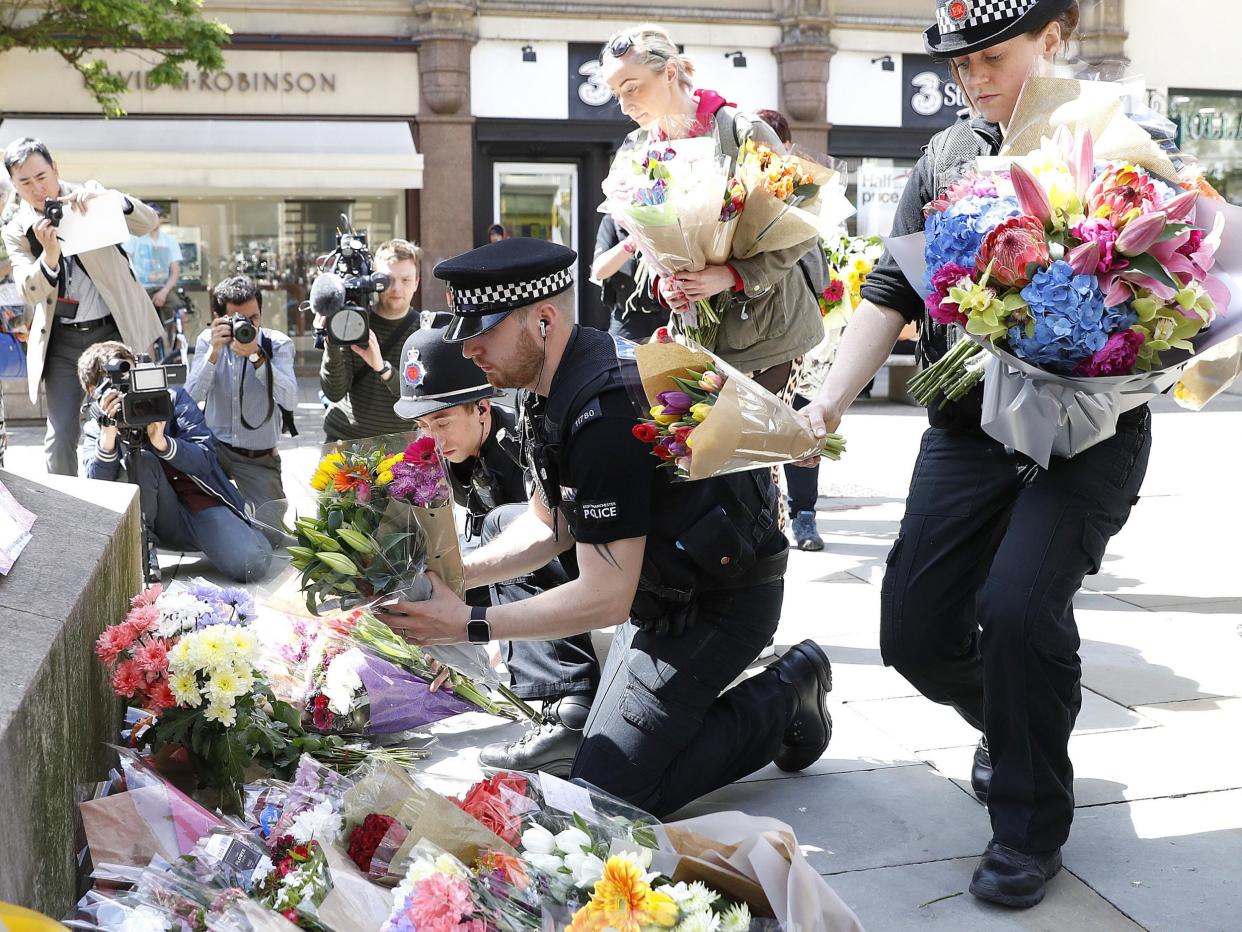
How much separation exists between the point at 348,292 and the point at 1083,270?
12.7 feet

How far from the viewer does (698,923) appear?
2.03 metres

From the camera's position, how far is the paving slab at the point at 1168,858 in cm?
298

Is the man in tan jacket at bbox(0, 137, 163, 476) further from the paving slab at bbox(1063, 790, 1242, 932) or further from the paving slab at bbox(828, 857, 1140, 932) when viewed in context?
the paving slab at bbox(1063, 790, 1242, 932)

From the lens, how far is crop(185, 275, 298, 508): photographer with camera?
22.3 feet

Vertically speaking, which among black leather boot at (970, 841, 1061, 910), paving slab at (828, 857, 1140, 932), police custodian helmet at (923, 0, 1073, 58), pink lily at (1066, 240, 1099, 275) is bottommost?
paving slab at (828, 857, 1140, 932)

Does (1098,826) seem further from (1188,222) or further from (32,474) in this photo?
(32,474)

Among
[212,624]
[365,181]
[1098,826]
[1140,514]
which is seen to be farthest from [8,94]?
[1098,826]

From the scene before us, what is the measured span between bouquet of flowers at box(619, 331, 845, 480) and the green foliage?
11.8 metres

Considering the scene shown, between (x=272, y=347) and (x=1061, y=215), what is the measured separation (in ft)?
16.3

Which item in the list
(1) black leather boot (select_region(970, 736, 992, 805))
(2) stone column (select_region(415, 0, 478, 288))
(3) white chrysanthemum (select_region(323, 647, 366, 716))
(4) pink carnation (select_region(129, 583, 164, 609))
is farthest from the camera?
(2) stone column (select_region(415, 0, 478, 288))

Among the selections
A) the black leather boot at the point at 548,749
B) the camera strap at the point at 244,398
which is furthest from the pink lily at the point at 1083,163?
the camera strap at the point at 244,398

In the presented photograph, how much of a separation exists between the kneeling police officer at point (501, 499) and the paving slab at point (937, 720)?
0.90 metres

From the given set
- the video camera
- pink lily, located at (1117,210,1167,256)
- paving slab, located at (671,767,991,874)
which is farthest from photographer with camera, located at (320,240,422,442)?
pink lily, located at (1117,210,1167,256)

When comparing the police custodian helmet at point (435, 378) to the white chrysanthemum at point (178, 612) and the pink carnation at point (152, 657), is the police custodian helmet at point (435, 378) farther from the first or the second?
the pink carnation at point (152, 657)
